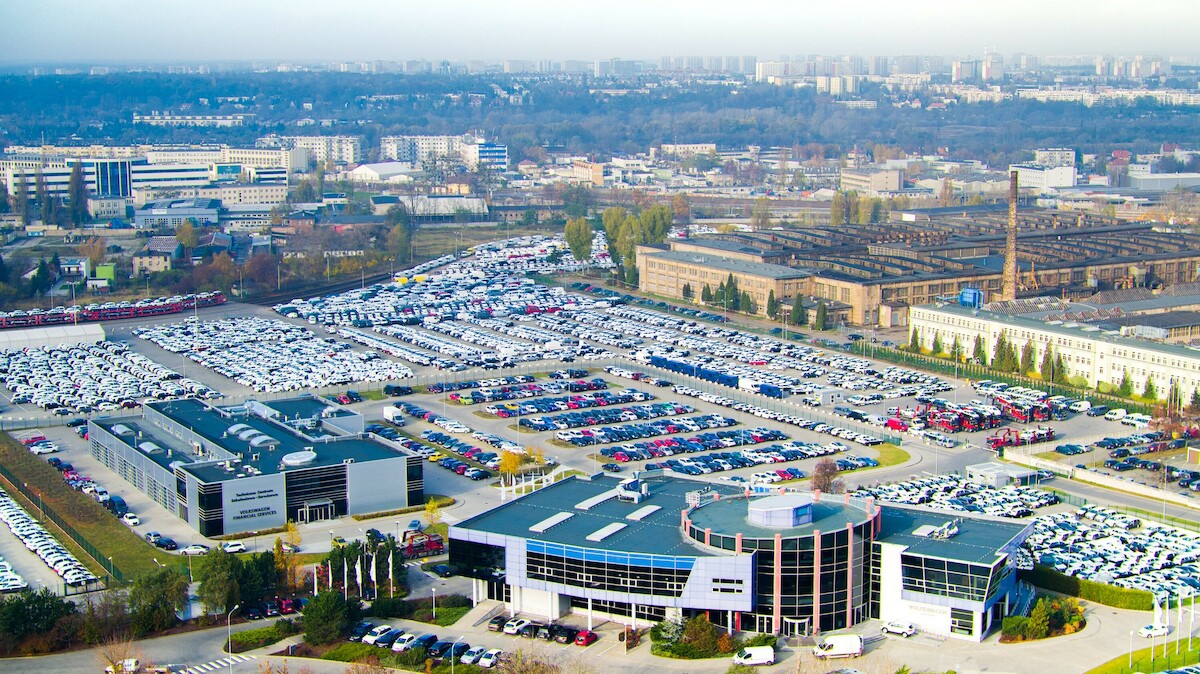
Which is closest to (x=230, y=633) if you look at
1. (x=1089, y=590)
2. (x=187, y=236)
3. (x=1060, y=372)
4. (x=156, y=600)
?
(x=156, y=600)

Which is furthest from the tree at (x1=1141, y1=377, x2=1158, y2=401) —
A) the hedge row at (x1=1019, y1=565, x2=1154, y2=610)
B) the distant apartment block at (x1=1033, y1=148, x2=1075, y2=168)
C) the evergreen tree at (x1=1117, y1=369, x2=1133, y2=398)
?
the distant apartment block at (x1=1033, y1=148, x2=1075, y2=168)

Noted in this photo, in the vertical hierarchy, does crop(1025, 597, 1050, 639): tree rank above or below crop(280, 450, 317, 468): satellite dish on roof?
below

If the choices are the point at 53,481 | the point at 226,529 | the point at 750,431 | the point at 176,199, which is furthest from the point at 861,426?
the point at 176,199

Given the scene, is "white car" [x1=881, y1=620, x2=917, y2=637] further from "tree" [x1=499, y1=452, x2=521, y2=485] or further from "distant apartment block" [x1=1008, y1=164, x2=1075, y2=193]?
"distant apartment block" [x1=1008, y1=164, x2=1075, y2=193]

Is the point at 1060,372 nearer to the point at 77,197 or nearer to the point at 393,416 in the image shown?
the point at 393,416

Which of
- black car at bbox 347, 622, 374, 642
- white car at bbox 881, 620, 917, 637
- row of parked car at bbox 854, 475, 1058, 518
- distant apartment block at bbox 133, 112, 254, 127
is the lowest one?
row of parked car at bbox 854, 475, 1058, 518

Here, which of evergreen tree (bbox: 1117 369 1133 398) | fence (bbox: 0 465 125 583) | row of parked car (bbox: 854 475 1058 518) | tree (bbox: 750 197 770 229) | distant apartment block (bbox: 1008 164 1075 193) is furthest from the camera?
distant apartment block (bbox: 1008 164 1075 193)

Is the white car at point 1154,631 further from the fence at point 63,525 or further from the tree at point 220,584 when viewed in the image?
the fence at point 63,525
